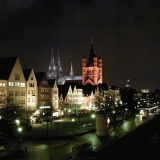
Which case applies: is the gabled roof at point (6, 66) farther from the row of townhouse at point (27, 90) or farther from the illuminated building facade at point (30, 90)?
the illuminated building facade at point (30, 90)

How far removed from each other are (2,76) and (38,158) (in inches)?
1438

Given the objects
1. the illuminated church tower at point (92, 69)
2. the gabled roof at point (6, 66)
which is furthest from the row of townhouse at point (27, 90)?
the illuminated church tower at point (92, 69)

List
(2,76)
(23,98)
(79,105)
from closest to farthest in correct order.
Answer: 1. (2,76)
2. (23,98)
3. (79,105)

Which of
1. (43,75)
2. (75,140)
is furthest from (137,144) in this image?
(43,75)

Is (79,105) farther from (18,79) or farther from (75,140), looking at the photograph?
(75,140)

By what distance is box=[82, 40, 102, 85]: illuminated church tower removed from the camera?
610 ft

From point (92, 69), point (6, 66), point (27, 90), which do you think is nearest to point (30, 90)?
point (27, 90)

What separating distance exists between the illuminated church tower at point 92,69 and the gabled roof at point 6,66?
11469cm

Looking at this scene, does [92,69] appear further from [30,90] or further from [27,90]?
[27,90]

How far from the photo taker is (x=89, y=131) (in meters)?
50.6

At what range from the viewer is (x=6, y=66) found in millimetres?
66375

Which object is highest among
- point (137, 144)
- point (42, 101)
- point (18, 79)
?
point (18, 79)

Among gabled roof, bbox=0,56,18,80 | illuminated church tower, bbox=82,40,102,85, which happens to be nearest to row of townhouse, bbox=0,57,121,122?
gabled roof, bbox=0,56,18,80

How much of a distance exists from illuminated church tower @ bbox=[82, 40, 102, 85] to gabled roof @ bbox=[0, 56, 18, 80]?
376 feet
